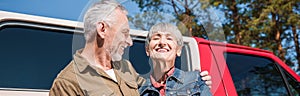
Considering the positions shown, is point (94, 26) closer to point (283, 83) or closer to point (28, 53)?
point (28, 53)

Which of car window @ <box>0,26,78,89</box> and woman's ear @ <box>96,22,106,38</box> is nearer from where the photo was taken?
woman's ear @ <box>96,22,106,38</box>

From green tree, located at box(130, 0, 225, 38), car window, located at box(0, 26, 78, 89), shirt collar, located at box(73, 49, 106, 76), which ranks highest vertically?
green tree, located at box(130, 0, 225, 38)

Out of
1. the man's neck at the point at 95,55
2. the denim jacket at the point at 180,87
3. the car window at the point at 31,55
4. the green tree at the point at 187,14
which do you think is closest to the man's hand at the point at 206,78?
the denim jacket at the point at 180,87

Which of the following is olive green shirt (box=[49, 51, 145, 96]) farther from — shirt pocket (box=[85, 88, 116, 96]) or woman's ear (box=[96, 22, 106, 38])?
woman's ear (box=[96, 22, 106, 38])

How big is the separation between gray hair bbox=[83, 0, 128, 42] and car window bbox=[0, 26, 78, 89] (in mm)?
1100

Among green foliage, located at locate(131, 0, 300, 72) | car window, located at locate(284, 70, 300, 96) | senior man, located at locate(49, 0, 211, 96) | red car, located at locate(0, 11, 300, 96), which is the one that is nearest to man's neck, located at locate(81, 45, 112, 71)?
senior man, located at locate(49, 0, 211, 96)

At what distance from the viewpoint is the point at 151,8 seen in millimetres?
1795

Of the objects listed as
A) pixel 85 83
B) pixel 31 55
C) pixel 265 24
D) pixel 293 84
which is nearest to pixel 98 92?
pixel 85 83

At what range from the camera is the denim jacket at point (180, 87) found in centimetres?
171

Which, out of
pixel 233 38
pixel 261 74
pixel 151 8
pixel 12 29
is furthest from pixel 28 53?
pixel 233 38

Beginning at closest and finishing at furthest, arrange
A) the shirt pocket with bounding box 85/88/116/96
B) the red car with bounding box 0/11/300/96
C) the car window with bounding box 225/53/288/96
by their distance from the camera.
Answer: the shirt pocket with bounding box 85/88/116/96, the red car with bounding box 0/11/300/96, the car window with bounding box 225/53/288/96

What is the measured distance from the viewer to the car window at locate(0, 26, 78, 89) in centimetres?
261

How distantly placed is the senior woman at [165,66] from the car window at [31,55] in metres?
1.11

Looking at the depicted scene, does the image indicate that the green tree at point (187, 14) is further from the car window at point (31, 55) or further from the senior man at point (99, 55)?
the car window at point (31, 55)
